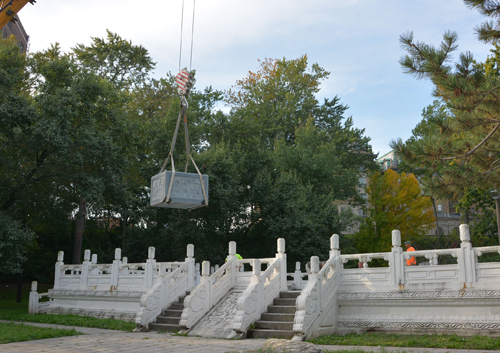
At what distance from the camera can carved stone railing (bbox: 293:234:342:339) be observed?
1245 centimetres

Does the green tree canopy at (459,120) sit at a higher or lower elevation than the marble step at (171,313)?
higher

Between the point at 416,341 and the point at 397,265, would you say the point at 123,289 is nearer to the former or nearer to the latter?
the point at 397,265

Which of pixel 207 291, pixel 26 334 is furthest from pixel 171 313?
pixel 26 334

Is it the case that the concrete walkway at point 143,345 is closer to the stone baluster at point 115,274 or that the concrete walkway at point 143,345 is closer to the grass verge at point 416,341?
the grass verge at point 416,341

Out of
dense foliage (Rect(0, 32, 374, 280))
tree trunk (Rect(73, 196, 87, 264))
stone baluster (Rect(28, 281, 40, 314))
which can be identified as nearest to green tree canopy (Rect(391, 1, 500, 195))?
dense foliage (Rect(0, 32, 374, 280))

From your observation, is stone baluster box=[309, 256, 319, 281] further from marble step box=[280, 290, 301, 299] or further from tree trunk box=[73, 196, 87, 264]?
tree trunk box=[73, 196, 87, 264]

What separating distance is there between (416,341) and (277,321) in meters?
4.12

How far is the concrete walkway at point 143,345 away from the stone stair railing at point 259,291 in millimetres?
907

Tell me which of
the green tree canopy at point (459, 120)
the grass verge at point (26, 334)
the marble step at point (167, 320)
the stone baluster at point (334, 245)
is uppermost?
the green tree canopy at point (459, 120)

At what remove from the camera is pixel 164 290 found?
16.8 metres

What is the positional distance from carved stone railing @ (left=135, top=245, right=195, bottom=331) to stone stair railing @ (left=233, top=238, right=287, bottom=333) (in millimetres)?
3703

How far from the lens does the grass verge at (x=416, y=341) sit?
10266mm

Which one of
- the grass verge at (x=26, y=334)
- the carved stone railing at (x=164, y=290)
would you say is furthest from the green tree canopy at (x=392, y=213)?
the grass verge at (x=26, y=334)

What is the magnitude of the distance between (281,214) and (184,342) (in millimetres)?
19278
